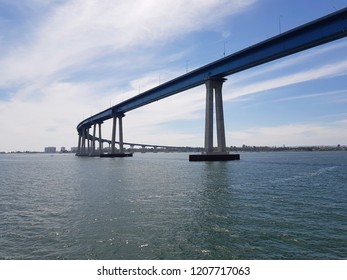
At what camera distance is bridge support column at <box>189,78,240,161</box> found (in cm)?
7938

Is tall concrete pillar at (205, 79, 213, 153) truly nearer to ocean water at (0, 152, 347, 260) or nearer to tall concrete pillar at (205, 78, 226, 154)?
tall concrete pillar at (205, 78, 226, 154)

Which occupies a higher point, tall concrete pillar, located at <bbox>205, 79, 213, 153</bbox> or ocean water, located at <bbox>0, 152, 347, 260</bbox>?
tall concrete pillar, located at <bbox>205, 79, 213, 153</bbox>

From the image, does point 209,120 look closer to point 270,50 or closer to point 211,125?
point 211,125

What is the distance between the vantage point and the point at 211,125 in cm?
7994

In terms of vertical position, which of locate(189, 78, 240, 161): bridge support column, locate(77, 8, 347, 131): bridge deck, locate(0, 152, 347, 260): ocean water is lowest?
locate(0, 152, 347, 260): ocean water

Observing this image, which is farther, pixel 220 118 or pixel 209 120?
pixel 220 118

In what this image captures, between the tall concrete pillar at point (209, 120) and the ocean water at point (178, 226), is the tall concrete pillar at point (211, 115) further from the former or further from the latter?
the ocean water at point (178, 226)

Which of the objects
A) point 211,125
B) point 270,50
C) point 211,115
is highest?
point 270,50

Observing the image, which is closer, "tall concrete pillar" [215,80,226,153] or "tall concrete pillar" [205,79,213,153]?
"tall concrete pillar" [205,79,213,153]

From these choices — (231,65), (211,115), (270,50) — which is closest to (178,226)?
(270,50)

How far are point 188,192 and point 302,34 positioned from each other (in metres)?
42.7

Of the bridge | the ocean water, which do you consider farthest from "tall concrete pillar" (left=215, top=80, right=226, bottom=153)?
the ocean water

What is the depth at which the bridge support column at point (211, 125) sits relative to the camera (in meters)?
79.4
